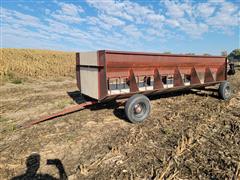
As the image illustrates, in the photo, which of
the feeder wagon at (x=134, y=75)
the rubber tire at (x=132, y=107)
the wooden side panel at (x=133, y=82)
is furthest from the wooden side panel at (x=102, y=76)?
the wooden side panel at (x=133, y=82)

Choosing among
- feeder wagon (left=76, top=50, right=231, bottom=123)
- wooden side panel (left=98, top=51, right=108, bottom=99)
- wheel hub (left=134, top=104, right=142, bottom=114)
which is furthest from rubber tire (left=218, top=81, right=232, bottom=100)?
wooden side panel (left=98, top=51, right=108, bottom=99)

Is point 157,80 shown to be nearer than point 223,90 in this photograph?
Yes

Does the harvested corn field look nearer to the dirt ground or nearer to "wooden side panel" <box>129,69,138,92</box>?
the dirt ground

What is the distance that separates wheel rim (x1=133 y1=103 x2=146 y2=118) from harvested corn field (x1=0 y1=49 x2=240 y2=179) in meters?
0.29

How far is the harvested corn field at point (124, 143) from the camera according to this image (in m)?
3.33

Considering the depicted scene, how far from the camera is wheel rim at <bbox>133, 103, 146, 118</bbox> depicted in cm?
542

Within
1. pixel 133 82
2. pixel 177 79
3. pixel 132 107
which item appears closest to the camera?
pixel 132 107

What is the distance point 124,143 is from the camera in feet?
13.9

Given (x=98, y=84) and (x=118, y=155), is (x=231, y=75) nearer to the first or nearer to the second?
(x=98, y=84)

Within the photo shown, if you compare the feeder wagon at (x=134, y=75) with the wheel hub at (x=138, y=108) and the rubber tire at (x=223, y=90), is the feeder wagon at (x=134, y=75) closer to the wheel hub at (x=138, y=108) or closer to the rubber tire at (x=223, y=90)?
the wheel hub at (x=138, y=108)

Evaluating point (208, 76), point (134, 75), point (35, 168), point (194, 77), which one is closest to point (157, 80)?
point (134, 75)

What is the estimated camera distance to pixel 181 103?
23.9ft

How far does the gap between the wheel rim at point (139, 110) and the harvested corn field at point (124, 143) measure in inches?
11.4

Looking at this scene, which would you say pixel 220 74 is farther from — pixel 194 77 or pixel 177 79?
pixel 177 79
